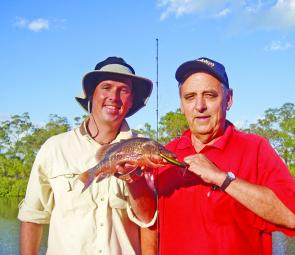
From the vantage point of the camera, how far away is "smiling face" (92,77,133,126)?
3746 millimetres

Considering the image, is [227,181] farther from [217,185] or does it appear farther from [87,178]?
[87,178]

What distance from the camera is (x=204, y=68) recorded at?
11.3 feet

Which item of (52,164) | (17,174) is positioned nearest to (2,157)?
(17,174)

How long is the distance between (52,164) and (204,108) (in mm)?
1473

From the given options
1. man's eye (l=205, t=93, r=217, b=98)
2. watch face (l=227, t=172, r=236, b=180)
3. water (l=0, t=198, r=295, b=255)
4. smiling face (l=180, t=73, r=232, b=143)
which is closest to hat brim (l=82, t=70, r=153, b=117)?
smiling face (l=180, t=73, r=232, b=143)

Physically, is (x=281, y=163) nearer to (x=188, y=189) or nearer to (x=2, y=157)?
(x=188, y=189)

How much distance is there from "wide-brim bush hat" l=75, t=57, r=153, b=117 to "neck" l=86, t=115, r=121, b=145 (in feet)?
0.93

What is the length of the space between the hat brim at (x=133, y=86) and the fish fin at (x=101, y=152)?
59 centimetres

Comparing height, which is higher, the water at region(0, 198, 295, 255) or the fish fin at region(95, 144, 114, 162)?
the fish fin at region(95, 144, 114, 162)

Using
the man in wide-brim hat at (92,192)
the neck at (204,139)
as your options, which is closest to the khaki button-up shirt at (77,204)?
the man in wide-brim hat at (92,192)

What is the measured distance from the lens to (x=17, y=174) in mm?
62938

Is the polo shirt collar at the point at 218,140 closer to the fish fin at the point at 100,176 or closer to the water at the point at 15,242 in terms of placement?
the fish fin at the point at 100,176

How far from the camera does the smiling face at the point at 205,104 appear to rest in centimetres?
345

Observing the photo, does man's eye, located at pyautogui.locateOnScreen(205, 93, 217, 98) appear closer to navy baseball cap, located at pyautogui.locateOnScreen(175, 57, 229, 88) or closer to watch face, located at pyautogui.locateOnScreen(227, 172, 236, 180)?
navy baseball cap, located at pyautogui.locateOnScreen(175, 57, 229, 88)
